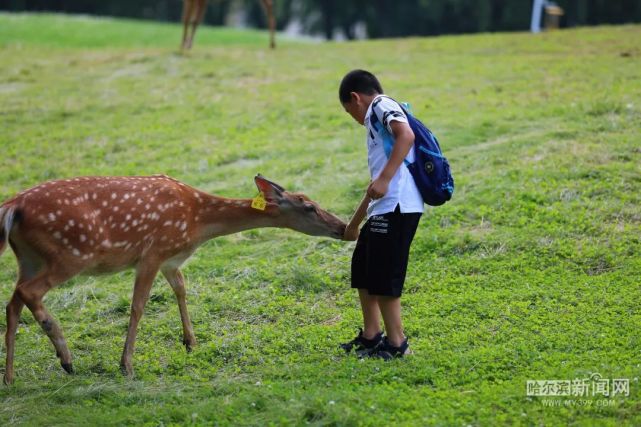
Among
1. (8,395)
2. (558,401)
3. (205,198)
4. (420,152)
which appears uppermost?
(420,152)

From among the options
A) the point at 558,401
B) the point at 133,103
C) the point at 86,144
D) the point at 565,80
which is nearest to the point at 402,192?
the point at 558,401

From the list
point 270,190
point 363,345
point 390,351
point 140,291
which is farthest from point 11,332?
point 390,351

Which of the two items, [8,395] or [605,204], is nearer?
[8,395]

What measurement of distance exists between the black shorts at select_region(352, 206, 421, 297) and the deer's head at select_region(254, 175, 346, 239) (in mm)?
1054

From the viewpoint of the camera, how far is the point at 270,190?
6.93 metres

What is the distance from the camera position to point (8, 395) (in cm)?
608

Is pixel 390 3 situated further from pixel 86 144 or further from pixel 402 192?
pixel 402 192

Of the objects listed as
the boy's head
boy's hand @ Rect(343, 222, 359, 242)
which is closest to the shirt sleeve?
the boy's head

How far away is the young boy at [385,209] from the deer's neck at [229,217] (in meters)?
1.12

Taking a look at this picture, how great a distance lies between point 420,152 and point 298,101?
342 inches

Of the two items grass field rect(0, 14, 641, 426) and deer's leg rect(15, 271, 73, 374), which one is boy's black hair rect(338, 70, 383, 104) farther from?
deer's leg rect(15, 271, 73, 374)

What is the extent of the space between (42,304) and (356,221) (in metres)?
2.22

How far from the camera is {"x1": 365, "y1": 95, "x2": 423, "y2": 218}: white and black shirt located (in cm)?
580

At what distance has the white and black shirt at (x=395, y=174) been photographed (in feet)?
19.0
